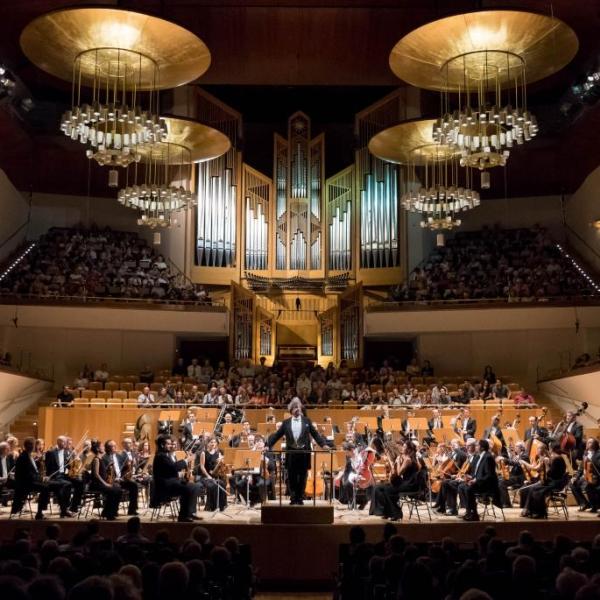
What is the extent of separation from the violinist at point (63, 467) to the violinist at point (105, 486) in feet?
0.87

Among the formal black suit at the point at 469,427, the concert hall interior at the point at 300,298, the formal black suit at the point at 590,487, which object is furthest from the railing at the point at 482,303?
the formal black suit at the point at 590,487

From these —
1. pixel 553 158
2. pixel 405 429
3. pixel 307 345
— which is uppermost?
pixel 553 158

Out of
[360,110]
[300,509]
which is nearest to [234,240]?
[360,110]

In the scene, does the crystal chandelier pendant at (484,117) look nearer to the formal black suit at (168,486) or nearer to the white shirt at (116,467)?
the formal black suit at (168,486)

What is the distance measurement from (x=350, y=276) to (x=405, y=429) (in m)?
8.86

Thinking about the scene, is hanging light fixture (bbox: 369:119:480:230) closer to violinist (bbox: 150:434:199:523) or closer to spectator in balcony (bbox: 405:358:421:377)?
spectator in balcony (bbox: 405:358:421:377)

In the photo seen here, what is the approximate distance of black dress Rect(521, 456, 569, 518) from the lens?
31.9ft

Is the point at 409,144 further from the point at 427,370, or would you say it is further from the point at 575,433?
the point at 575,433

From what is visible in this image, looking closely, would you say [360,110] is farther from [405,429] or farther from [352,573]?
[352,573]

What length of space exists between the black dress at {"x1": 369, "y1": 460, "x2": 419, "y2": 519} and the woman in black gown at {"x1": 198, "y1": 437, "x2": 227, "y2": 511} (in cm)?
195

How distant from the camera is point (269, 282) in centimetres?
2205

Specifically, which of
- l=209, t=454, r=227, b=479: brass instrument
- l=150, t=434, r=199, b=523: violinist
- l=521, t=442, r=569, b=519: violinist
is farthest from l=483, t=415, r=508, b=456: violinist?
l=150, t=434, r=199, b=523: violinist

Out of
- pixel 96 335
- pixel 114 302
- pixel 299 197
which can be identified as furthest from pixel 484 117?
Result: pixel 96 335

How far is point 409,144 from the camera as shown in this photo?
647 inches
